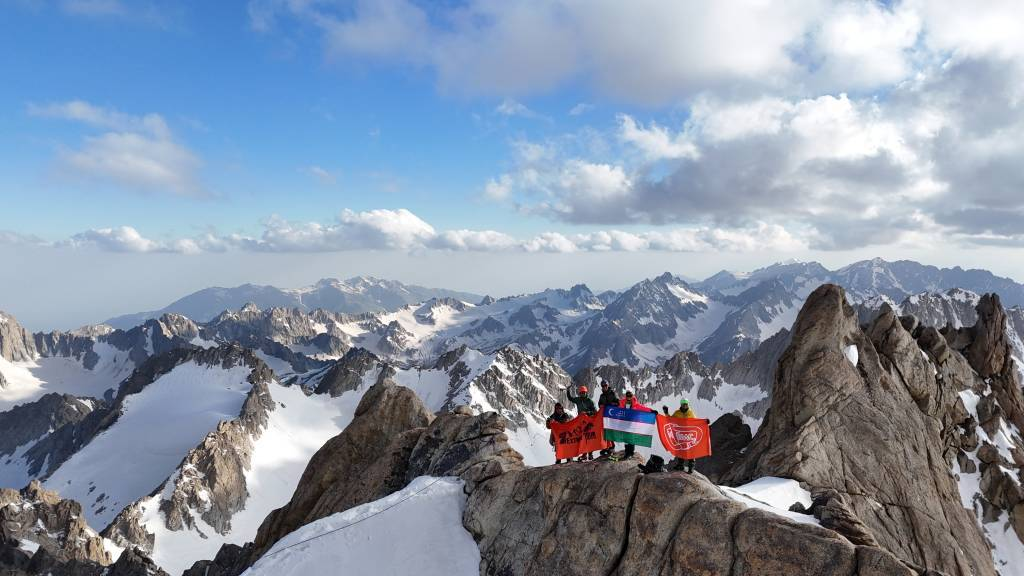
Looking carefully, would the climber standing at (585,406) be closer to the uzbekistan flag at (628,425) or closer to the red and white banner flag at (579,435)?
the red and white banner flag at (579,435)

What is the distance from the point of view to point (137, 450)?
161m

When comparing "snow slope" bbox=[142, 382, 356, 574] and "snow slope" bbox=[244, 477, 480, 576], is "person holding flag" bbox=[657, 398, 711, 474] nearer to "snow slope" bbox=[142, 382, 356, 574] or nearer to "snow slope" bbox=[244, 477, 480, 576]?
"snow slope" bbox=[244, 477, 480, 576]

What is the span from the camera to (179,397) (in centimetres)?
19750

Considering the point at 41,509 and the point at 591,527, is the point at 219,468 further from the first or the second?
the point at 591,527

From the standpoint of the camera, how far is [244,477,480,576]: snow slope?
20.8 m

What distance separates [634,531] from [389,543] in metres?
10.5

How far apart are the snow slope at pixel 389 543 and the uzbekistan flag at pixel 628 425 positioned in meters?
7.37

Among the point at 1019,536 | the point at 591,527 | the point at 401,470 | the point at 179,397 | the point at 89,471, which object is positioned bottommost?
the point at 89,471

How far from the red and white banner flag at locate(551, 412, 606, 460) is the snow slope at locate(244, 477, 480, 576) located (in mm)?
5177

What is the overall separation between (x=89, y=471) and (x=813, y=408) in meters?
193

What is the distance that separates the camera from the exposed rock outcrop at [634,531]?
14820mm

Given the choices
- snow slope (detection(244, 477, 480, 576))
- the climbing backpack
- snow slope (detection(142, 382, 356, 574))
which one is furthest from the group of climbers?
snow slope (detection(142, 382, 356, 574))

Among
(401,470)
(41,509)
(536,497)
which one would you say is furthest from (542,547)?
(41,509)

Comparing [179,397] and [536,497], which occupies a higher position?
[536,497]
